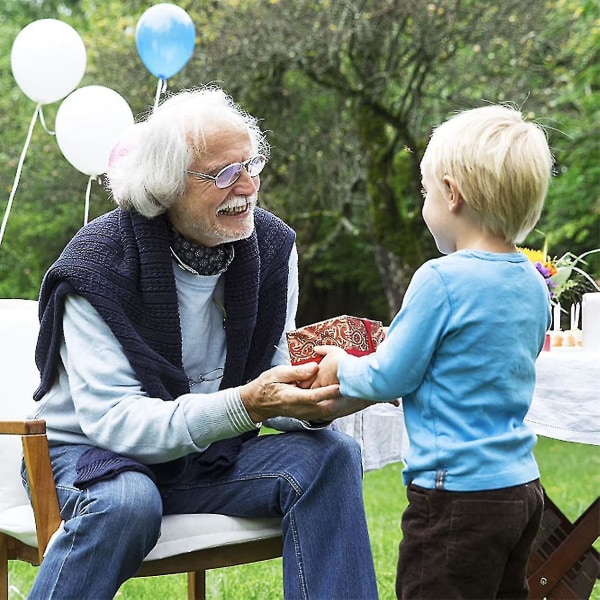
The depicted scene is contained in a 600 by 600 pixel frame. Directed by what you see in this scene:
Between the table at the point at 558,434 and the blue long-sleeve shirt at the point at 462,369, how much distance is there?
53 centimetres

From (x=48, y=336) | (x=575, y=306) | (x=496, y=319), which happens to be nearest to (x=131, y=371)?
(x=48, y=336)

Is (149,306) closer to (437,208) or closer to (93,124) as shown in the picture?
(437,208)

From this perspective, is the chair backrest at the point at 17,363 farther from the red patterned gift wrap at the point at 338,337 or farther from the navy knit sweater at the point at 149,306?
the red patterned gift wrap at the point at 338,337

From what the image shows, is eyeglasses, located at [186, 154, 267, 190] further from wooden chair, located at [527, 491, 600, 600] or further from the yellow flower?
wooden chair, located at [527, 491, 600, 600]

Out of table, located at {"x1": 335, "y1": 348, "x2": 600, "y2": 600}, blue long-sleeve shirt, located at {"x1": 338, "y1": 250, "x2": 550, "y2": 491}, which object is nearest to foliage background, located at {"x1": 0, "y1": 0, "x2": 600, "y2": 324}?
table, located at {"x1": 335, "y1": 348, "x2": 600, "y2": 600}

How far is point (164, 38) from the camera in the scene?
6008 mm

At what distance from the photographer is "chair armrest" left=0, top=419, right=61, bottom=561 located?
93.0 inches

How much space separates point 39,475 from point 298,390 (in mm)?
634

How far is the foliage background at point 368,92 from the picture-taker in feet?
32.8

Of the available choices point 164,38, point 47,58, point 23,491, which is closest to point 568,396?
point 23,491

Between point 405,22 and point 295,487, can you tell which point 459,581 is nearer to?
point 295,487

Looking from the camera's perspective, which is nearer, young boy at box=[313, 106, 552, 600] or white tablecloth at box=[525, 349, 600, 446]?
young boy at box=[313, 106, 552, 600]

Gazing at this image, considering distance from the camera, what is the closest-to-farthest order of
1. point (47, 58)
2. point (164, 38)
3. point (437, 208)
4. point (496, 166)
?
point (496, 166), point (437, 208), point (47, 58), point (164, 38)

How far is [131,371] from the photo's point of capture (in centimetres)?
239
